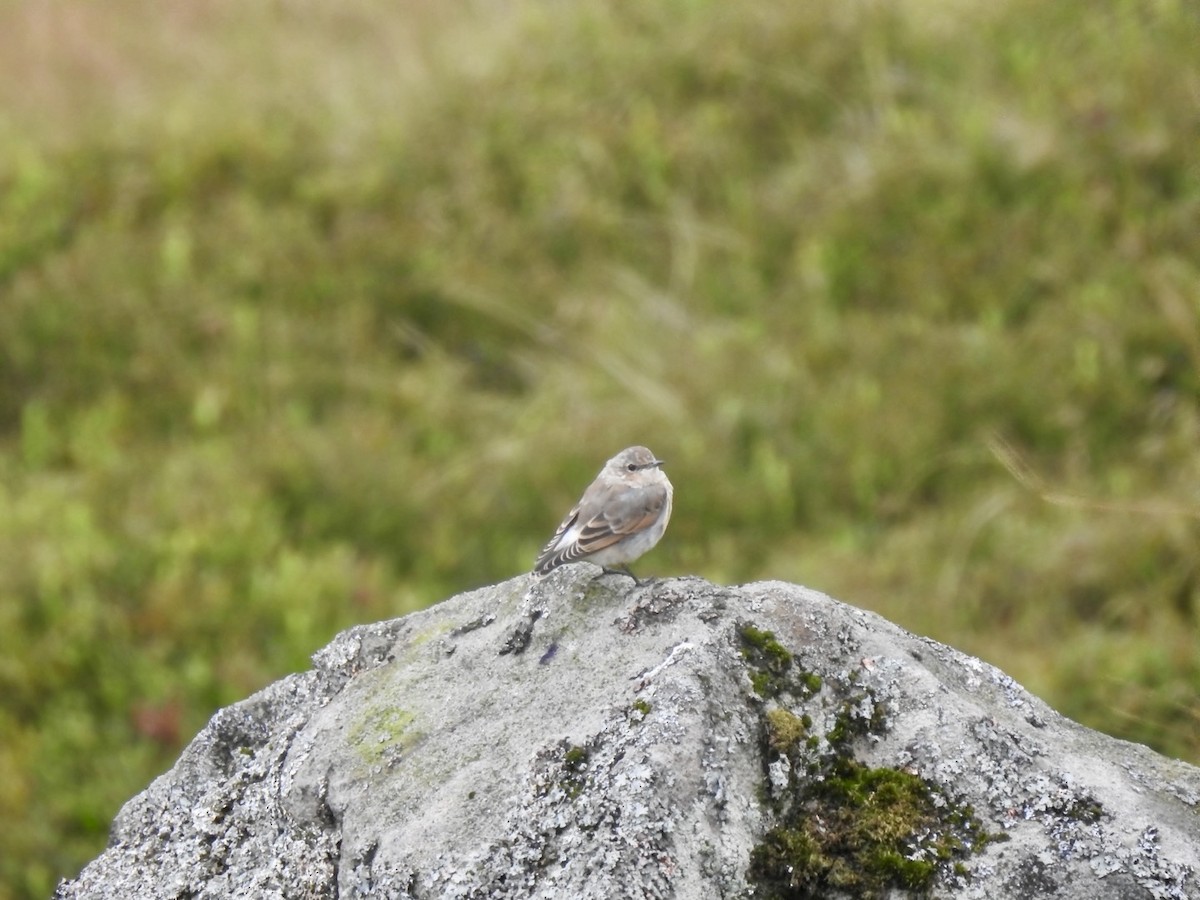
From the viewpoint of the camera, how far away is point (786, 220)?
1188 cm

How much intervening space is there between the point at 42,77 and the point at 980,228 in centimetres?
893

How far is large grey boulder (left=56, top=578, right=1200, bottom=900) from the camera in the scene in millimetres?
2918

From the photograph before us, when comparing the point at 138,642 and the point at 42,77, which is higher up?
the point at 42,77

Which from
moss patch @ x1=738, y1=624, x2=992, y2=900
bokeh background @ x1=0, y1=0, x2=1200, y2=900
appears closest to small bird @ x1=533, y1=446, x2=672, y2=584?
moss patch @ x1=738, y1=624, x2=992, y2=900

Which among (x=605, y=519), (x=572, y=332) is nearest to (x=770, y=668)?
(x=605, y=519)

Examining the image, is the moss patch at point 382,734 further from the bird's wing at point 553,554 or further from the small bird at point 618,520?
the small bird at point 618,520

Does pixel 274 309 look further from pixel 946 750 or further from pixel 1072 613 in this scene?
pixel 946 750

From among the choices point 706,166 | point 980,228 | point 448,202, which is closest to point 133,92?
point 448,202

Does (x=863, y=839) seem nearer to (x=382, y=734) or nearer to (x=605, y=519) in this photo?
(x=382, y=734)

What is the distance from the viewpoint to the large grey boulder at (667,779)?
2918 mm

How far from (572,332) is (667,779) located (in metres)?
8.47

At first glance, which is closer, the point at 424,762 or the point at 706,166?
the point at 424,762

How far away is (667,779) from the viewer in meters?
2.93

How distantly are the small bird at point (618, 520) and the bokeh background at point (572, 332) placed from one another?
8.59 feet
